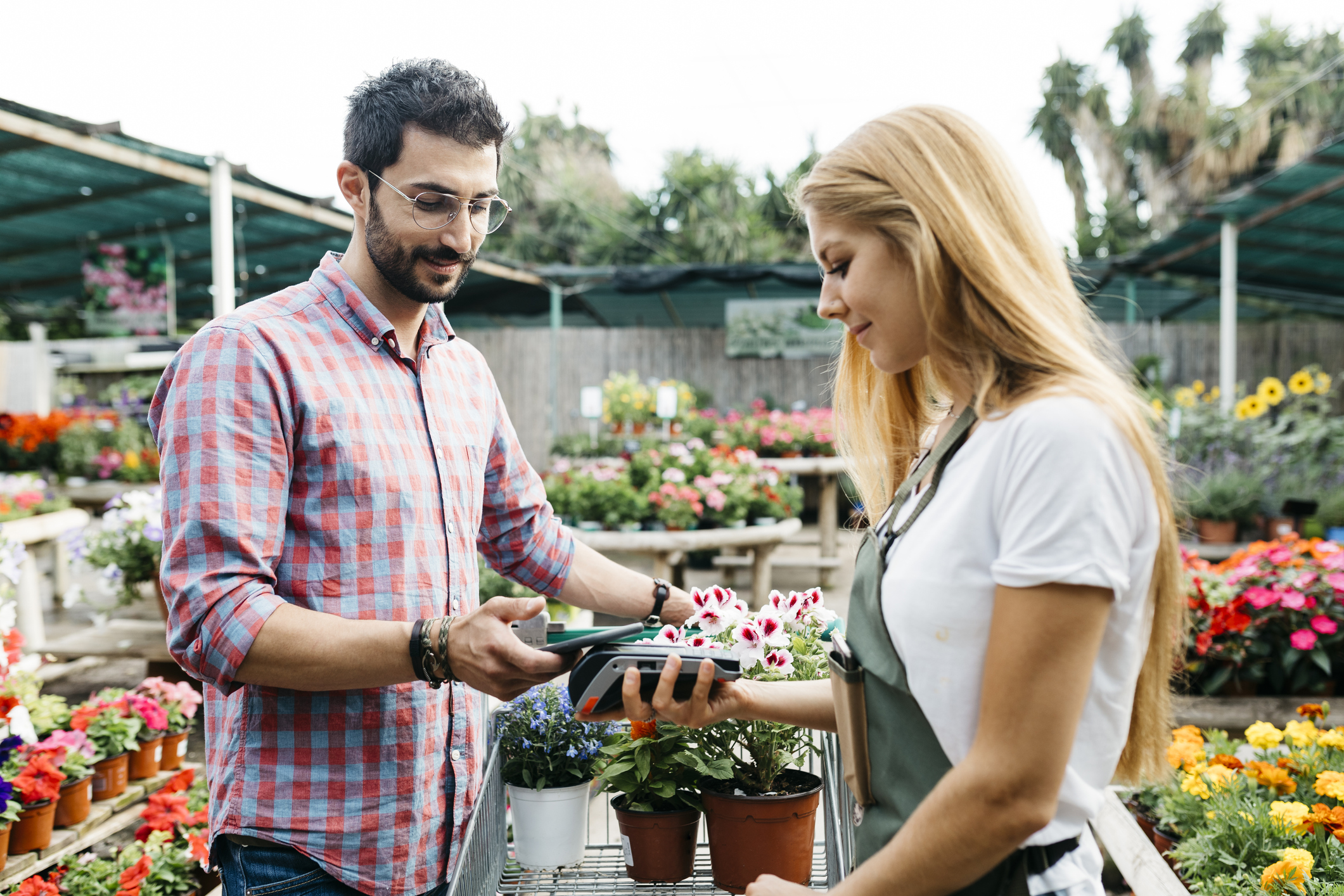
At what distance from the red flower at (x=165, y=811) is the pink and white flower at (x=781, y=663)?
208cm

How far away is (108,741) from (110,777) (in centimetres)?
11

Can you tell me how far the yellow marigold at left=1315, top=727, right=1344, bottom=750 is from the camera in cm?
237

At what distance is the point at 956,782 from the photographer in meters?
0.88

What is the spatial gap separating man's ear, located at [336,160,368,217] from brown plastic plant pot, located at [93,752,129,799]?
240 cm

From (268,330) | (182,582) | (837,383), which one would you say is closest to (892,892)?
(837,383)

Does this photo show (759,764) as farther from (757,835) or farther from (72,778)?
(72,778)

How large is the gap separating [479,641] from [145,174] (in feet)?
23.0

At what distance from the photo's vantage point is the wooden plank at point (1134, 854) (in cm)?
227

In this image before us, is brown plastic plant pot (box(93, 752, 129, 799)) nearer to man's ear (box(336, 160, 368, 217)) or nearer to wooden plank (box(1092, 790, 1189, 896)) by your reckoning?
man's ear (box(336, 160, 368, 217))

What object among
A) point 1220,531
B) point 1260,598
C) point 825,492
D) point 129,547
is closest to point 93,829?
point 129,547

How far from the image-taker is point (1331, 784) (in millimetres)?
2094

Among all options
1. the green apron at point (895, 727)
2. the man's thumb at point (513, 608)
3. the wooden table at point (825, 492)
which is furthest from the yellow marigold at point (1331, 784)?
the wooden table at point (825, 492)

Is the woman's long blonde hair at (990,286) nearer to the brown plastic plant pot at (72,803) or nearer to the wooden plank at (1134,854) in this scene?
the wooden plank at (1134,854)

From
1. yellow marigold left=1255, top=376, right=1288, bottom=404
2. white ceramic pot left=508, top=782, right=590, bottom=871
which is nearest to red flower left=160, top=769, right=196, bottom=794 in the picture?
white ceramic pot left=508, top=782, right=590, bottom=871
